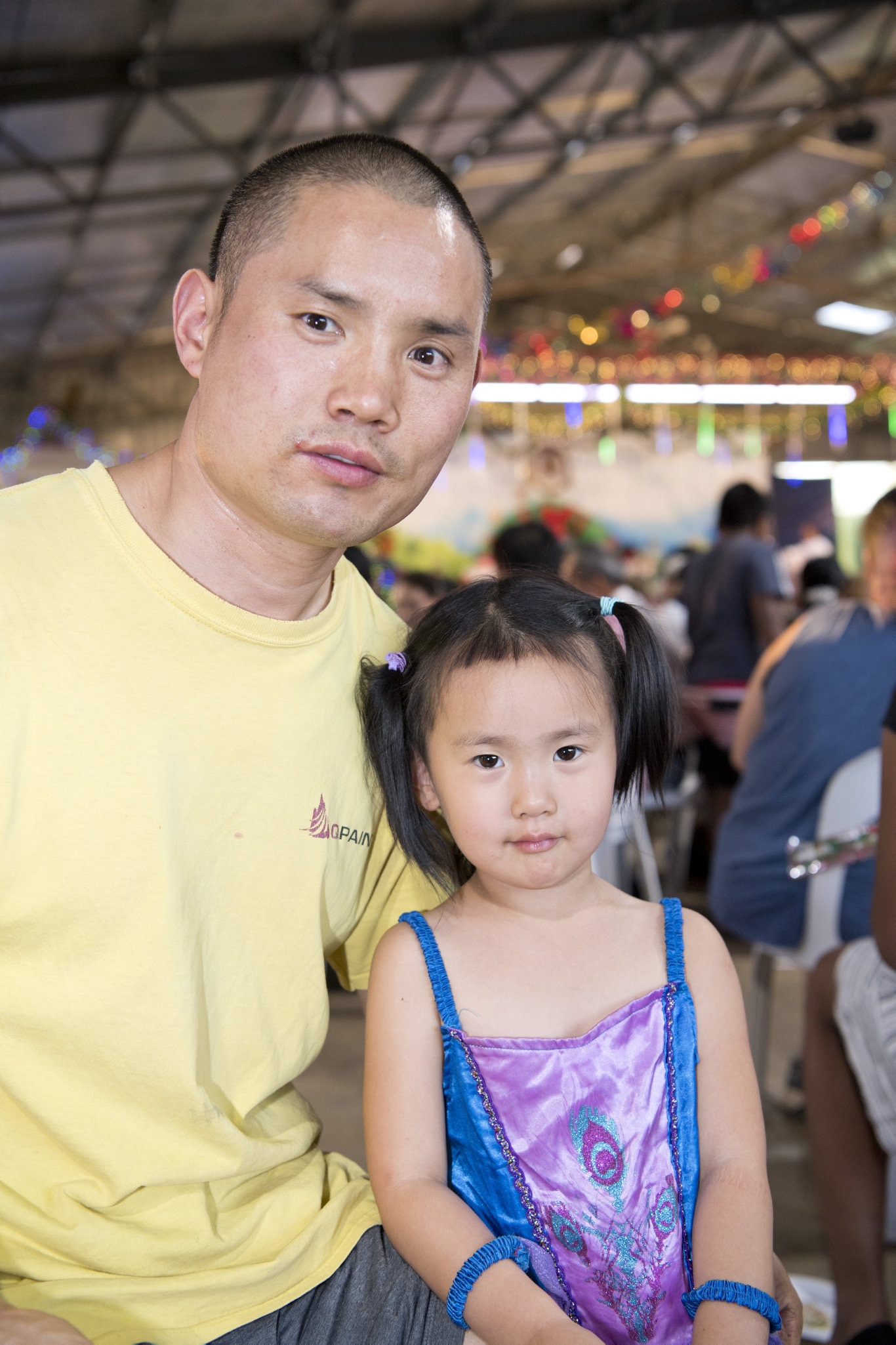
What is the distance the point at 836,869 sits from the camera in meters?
2.42

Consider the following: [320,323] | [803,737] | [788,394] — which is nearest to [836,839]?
[803,737]

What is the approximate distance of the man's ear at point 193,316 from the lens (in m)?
1.19

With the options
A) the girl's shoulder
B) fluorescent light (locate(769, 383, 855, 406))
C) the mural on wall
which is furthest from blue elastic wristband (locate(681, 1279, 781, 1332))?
fluorescent light (locate(769, 383, 855, 406))

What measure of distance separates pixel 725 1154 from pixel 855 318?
13949mm

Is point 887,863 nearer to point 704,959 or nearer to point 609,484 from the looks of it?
point 704,959

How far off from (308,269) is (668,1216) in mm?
946

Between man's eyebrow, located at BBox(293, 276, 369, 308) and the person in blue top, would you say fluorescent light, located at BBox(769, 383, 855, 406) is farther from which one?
man's eyebrow, located at BBox(293, 276, 369, 308)

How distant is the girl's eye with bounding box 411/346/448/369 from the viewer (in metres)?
1.13

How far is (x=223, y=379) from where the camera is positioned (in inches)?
43.5

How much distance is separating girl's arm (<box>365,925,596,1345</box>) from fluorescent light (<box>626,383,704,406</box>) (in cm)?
949

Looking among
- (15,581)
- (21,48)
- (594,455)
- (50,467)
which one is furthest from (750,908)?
(594,455)

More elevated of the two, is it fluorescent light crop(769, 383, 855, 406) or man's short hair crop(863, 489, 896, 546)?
fluorescent light crop(769, 383, 855, 406)

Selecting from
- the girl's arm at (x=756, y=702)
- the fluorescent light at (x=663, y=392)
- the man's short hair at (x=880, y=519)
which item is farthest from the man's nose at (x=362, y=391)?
the fluorescent light at (x=663, y=392)

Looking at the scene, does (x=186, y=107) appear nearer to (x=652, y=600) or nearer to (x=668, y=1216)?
(x=652, y=600)
